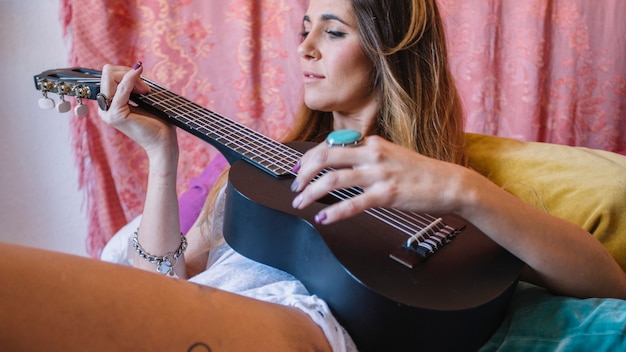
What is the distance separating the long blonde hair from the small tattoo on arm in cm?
67

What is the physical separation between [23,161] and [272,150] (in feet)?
3.32

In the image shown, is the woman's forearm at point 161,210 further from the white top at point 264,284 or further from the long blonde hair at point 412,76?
the long blonde hair at point 412,76

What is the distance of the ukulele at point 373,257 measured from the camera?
0.69m

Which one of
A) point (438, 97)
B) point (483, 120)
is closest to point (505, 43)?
point (483, 120)

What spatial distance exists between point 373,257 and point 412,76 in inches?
22.5

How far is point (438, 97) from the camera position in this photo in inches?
47.4

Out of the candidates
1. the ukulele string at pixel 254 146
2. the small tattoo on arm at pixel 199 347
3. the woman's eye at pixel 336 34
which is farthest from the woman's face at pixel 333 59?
the small tattoo on arm at pixel 199 347

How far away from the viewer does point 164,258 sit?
41.9 inches

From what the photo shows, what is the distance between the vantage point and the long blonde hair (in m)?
1.12

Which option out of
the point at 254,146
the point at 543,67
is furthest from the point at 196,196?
the point at 543,67

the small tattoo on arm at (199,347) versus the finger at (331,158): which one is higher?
the finger at (331,158)

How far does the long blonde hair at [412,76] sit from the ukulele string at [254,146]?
27cm

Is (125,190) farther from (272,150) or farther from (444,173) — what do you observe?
(444,173)

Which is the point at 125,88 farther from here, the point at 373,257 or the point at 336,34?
the point at 373,257
